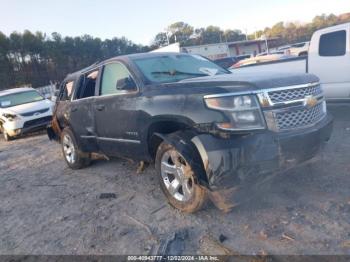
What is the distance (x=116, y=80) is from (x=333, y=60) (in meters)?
5.22

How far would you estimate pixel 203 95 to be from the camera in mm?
3338

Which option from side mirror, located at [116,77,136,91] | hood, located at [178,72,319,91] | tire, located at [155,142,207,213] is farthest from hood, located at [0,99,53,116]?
hood, located at [178,72,319,91]

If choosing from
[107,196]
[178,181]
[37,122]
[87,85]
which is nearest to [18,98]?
[37,122]

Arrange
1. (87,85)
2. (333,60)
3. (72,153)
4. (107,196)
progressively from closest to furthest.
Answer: (107,196)
(87,85)
(72,153)
(333,60)

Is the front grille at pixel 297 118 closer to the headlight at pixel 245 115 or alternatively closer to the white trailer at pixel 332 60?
the headlight at pixel 245 115

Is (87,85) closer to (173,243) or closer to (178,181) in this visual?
(178,181)

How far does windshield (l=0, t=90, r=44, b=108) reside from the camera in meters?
12.5

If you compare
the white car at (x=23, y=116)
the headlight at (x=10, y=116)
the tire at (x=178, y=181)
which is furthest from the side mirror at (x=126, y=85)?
the headlight at (x=10, y=116)

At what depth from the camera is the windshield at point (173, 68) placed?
14.0 ft

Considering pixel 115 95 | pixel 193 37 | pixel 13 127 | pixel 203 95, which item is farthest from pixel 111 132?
pixel 193 37

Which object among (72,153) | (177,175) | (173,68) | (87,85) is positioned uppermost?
(173,68)

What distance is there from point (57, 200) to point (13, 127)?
7685 millimetres

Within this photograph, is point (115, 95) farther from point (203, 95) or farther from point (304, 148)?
point (304, 148)

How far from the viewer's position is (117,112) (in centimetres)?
450
